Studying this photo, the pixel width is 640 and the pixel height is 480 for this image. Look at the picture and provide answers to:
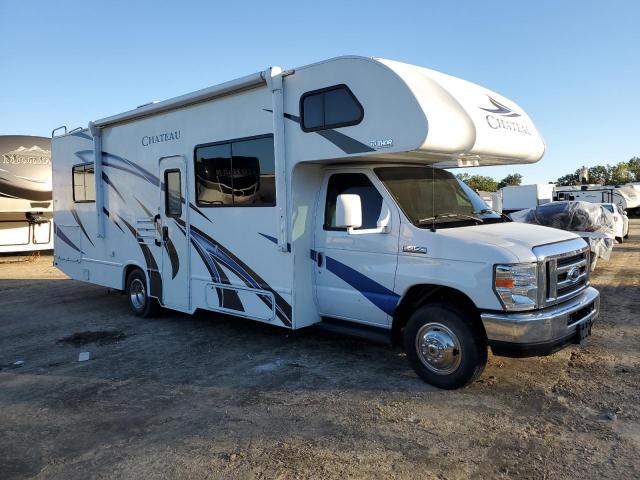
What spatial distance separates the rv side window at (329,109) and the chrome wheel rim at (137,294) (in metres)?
4.17

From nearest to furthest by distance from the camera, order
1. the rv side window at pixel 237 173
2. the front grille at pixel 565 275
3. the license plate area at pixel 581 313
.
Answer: the front grille at pixel 565 275, the license plate area at pixel 581 313, the rv side window at pixel 237 173

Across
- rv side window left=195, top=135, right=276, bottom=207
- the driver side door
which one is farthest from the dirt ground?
rv side window left=195, top=135, right=276, bottom=207

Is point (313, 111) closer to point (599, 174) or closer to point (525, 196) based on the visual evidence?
point (525, 196)

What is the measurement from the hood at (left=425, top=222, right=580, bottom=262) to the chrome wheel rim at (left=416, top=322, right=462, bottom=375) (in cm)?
77

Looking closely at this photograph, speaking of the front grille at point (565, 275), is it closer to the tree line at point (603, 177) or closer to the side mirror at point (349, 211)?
the side mirror at point (349, 211)

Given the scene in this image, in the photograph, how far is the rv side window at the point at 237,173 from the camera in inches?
232

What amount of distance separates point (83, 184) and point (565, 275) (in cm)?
771

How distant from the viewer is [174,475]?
3.47m

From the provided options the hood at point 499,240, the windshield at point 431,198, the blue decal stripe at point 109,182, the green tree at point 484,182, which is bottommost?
the hood at point 499,240

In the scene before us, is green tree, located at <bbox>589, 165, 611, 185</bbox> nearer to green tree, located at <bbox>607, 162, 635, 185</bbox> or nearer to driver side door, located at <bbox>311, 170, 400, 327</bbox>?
green tree, located at <bbox>607, 162, 635, 185</bbox>

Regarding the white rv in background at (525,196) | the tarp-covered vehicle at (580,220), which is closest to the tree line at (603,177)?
the white rv in background at (525,196)

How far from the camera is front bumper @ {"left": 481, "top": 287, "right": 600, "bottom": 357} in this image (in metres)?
4.28

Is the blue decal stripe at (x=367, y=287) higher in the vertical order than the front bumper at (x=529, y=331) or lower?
higher

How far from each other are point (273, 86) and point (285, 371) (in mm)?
3103
